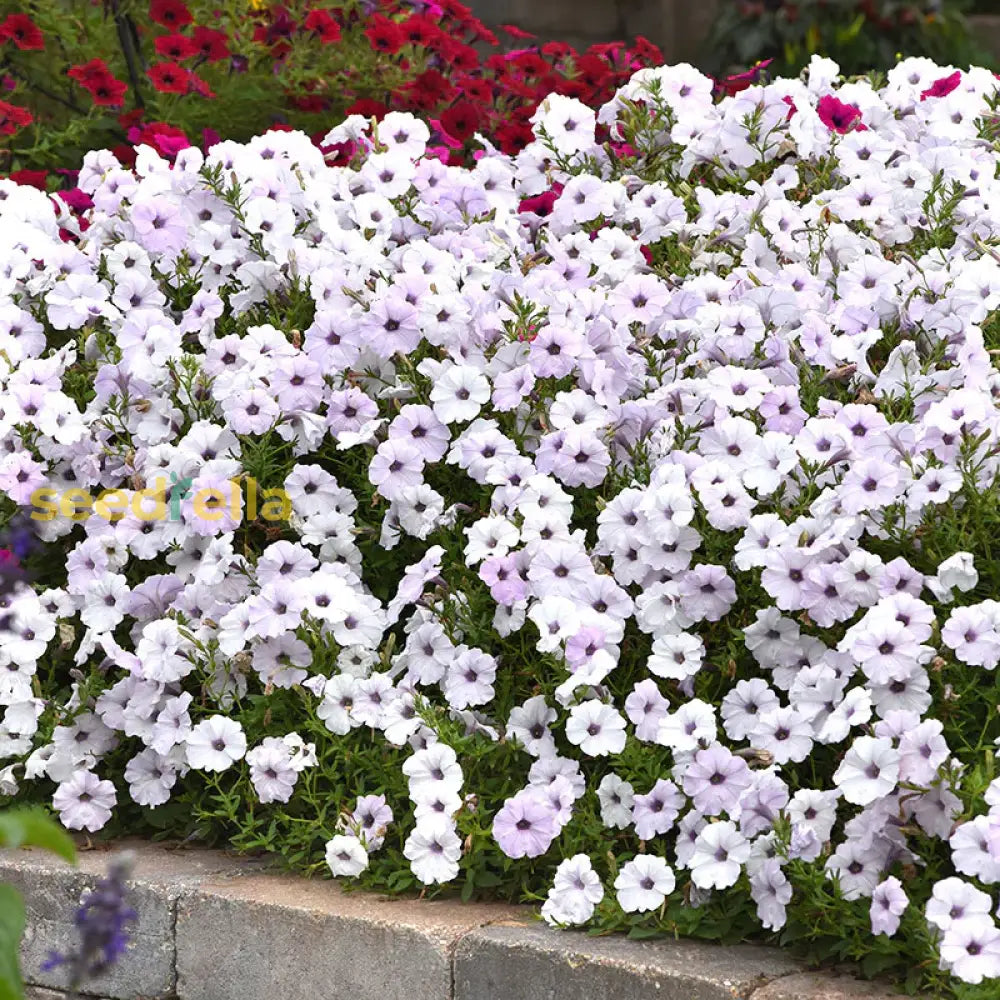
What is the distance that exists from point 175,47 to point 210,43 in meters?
0.17

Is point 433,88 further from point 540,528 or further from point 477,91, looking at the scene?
point 540,528

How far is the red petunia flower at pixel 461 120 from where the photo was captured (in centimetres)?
455

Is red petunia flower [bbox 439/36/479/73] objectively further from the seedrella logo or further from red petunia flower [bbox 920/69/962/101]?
the seedrella logo

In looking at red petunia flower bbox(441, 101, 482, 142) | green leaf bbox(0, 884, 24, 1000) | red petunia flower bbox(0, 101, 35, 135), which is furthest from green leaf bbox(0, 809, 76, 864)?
red petunia flower bbox(441, 101, 482, 142)

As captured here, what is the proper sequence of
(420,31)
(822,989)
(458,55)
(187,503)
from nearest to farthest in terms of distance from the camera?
1. (822,989)
2. (187,503)
3. (420,31)
4. (458,55)

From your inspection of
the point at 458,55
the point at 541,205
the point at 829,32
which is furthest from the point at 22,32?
the point at 829,32

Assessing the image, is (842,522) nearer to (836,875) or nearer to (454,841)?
(836,875)

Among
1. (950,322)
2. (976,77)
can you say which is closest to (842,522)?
(950,322)

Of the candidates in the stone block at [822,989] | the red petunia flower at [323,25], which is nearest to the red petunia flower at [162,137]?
the red petunia flower at [323,25]

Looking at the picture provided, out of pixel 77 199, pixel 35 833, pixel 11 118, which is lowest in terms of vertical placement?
pixel 35 833

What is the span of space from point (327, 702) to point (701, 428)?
2.78 ft

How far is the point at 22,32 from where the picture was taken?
4.65m

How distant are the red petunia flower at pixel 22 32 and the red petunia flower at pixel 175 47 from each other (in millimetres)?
360

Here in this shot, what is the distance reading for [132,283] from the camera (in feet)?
11.3
